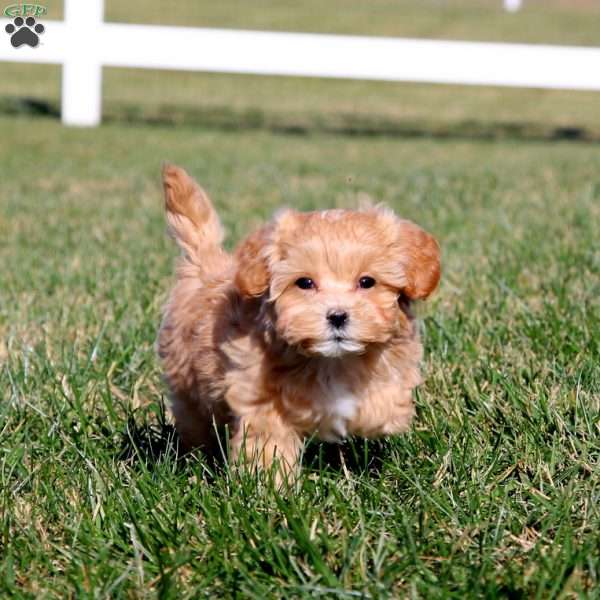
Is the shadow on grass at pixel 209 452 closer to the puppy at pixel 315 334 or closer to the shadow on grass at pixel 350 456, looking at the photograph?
the shadow on grass at pixel 350 456

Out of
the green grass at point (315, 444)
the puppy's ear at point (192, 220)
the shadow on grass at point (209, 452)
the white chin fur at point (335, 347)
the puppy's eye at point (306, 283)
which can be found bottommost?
the shadow on grass at point (209, 452)

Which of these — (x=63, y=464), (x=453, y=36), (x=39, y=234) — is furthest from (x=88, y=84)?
(x=453, y=36)

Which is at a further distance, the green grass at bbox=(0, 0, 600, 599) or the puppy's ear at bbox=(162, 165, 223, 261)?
the puppy's ear at bbox=(162, 165, 223, 261)

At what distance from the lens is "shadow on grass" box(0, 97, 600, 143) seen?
1605cm

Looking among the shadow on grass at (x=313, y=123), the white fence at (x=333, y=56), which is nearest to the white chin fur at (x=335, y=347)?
the white fence at (x=333, y=56)

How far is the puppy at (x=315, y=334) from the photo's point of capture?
9.69 ft

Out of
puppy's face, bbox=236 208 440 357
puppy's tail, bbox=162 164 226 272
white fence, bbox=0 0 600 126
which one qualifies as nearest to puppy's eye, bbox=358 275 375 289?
puppy's face, bbox=236 208 440 357

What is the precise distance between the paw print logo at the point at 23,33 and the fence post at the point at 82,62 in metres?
0.43

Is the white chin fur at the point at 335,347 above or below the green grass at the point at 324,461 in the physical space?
above

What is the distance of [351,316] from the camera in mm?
2877

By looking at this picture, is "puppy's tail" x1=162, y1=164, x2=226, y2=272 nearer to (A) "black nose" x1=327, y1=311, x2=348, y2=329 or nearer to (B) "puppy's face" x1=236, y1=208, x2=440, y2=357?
(B) "puppy's face" x1=236, y1=208, x2=440, y2=357

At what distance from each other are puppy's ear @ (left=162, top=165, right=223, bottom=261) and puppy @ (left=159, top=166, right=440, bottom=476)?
1.37 feet

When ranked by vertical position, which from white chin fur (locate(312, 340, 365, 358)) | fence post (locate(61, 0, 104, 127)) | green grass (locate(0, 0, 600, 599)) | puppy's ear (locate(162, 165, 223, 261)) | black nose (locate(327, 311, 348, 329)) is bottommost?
green grass (locate(0, 0, 600, 599))

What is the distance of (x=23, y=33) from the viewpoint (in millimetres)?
12953
